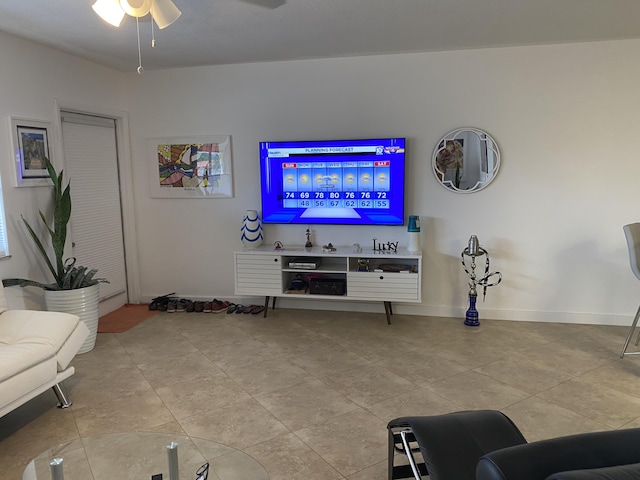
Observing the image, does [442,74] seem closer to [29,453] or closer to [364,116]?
[364,116]

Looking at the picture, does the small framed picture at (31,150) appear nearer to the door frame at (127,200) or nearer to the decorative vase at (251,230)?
the door frame at (127,200)

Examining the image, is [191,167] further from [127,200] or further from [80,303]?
[80,303]

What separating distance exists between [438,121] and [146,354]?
322cm

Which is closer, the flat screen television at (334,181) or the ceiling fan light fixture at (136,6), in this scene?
the ceiling fan light fixture at (136,6)

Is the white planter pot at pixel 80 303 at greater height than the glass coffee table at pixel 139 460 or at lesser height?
greater

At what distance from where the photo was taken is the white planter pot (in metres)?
3.57

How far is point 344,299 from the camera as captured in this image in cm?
432

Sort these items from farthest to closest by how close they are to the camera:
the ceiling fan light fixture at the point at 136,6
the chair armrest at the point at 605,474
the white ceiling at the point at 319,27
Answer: the white ceiling at the point at 319,27
the ceiling fan light fixture at the point at 136,6
the chair armrest at the point at 605,474

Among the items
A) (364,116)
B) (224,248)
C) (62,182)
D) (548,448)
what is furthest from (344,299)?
(548,448)

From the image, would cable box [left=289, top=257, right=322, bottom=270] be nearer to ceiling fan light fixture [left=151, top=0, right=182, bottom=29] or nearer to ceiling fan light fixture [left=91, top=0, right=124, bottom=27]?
ceiling fan light fixture [left=151, top=0, right=182, bottom=29]

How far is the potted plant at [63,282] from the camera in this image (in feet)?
11.7

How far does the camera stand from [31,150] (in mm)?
3680

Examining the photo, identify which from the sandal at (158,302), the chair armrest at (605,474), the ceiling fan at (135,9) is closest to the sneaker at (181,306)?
the sandal at (158,302)

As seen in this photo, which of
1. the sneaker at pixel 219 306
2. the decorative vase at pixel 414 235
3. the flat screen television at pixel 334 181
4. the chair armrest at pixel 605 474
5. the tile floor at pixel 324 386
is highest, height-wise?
the flat screen television at pixel 334 181
